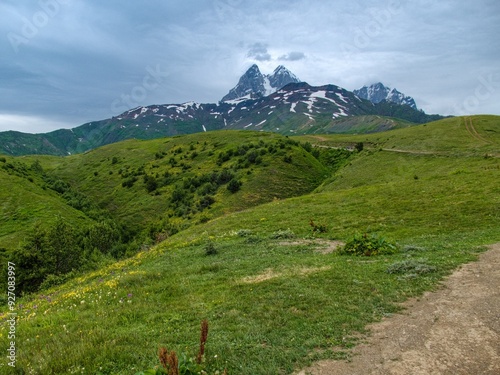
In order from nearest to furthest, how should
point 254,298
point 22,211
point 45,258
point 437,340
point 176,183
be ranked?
point 437,340 < point 254,298 < point 45,258 < point 22,211 < point 176,183

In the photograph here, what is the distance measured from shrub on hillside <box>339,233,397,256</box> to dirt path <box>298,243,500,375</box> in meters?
6.97

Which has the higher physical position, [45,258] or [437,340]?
[437,340]

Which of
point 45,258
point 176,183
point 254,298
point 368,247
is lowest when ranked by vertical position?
point 45,258

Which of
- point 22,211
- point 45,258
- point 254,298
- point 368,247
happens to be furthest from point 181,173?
point 254,298

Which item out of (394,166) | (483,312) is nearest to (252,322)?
(483,312)

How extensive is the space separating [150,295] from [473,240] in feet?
66.2

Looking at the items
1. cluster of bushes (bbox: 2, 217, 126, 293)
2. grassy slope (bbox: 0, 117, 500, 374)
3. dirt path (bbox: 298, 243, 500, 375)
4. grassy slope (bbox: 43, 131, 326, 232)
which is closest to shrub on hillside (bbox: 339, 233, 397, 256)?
grassy slope (bbox: 0, 117, 500, 374)

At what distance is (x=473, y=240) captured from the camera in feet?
69.6

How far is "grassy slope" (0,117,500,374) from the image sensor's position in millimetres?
9297

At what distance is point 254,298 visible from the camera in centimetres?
1358

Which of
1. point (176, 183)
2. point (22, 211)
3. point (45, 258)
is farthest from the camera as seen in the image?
point (176, 183)

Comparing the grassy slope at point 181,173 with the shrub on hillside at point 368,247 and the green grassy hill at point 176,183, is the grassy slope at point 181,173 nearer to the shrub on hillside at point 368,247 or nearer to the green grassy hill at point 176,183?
the green grassy hill at point 176,183

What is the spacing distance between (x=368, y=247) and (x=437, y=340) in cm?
A: 1141

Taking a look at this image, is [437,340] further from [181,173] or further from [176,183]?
[181,173]
